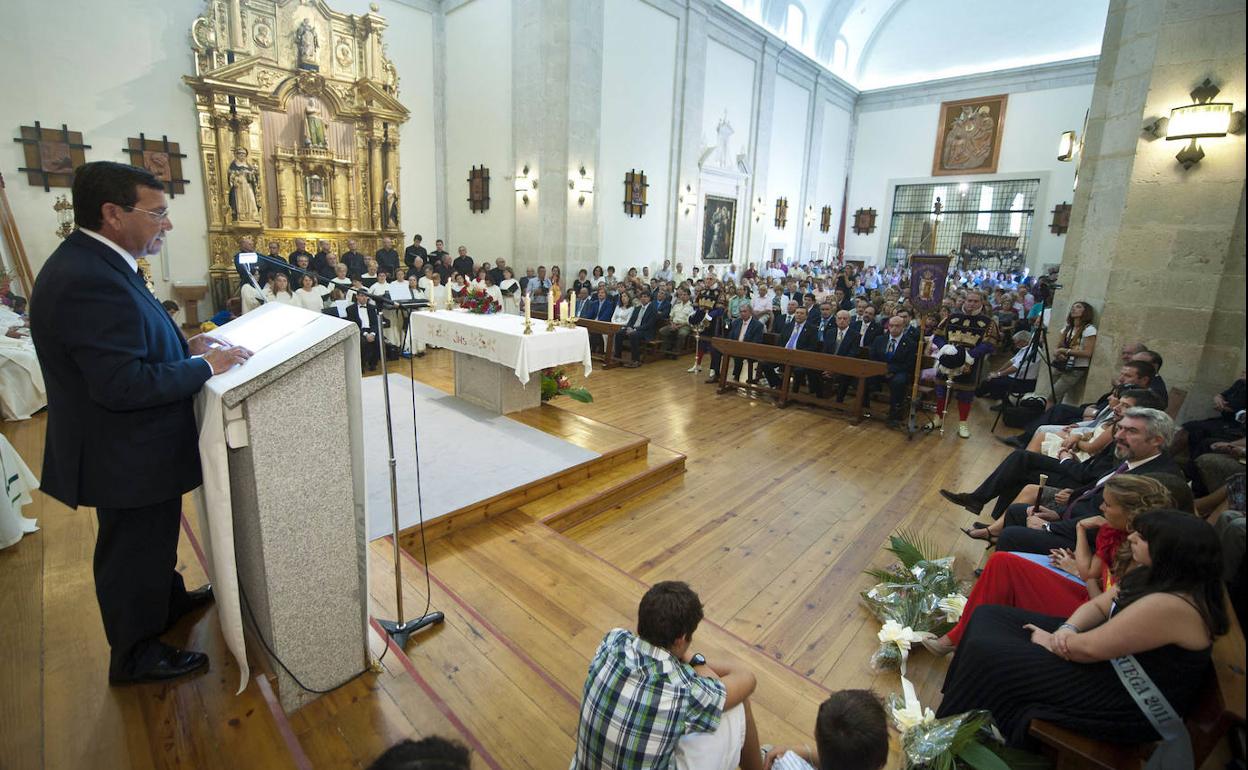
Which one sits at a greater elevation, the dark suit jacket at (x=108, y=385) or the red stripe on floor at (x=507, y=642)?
the dark suit jacket at (x=108, y=385)

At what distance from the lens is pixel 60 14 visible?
7.47m

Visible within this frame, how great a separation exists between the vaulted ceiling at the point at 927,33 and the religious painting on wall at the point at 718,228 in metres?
4.29

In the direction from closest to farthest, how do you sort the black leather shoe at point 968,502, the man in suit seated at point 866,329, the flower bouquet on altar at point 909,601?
the flower bouquet on altar at point 909,601 → the black leather shoe at point 968,502 → the man in suit seated at point 866,329

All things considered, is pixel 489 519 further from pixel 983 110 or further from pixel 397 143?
pixel 983 110

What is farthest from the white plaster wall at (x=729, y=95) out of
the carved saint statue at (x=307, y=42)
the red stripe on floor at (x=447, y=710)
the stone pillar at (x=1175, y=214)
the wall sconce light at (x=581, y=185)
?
the red stripe on floor at (x=447, y=710)

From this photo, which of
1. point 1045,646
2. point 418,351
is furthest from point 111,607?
point 418,351

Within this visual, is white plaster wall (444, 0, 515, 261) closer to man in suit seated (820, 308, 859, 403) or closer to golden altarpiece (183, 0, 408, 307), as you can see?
golden altarpiece (183, 0, 408, 307)

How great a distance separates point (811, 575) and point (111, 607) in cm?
302

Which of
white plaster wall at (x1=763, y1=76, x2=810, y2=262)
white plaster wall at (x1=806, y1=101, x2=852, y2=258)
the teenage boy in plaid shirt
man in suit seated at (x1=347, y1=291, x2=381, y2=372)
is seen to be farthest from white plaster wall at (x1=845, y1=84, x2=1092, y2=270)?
the teenage boy in plaid shirt

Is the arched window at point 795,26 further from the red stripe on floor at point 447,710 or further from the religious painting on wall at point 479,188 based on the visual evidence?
the red stripe on floor at point 447,710

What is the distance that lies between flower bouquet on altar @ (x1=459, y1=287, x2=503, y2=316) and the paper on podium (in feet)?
12.4

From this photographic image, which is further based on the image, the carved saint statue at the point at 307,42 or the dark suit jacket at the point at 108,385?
the carved saint statue at the point at 307,42

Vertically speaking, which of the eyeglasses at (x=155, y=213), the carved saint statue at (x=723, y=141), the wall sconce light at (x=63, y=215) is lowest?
the eyeglasses at (x=155, y=213)

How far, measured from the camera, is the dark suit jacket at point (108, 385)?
145 cm
